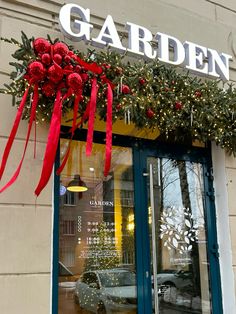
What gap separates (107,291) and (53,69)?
7.87 feet

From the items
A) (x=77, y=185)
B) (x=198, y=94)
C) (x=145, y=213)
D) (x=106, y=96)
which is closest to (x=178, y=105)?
(x=198, y=94)

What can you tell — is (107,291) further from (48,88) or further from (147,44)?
(147,44)

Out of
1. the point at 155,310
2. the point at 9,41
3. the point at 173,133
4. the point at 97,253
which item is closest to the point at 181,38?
the point at 173,133

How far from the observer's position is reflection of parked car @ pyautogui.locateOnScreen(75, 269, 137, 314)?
459 cm

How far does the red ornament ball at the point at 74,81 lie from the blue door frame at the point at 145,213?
38.9 inches

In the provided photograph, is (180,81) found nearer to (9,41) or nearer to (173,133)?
(173,133)

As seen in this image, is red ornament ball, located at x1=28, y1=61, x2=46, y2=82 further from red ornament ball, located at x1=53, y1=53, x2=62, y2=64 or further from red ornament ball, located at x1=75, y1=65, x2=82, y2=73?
red ornament ball, located at x1=75, y1=65, x2=82, y2=73

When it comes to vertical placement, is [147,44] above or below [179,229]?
above

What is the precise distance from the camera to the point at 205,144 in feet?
18.6

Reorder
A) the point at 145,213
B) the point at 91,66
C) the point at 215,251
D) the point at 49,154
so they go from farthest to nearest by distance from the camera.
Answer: the point at 215,251
the point at 145,213
the point at 91,66
the point at 49,154

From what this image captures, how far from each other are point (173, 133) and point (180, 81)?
665 mm

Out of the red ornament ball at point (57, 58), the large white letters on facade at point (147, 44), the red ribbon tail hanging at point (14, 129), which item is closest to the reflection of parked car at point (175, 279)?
the red ribbon tail hanging at point (14, 129)

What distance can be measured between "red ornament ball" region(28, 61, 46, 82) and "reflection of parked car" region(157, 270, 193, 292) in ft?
8.47

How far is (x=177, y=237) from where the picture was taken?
17.2 feet
